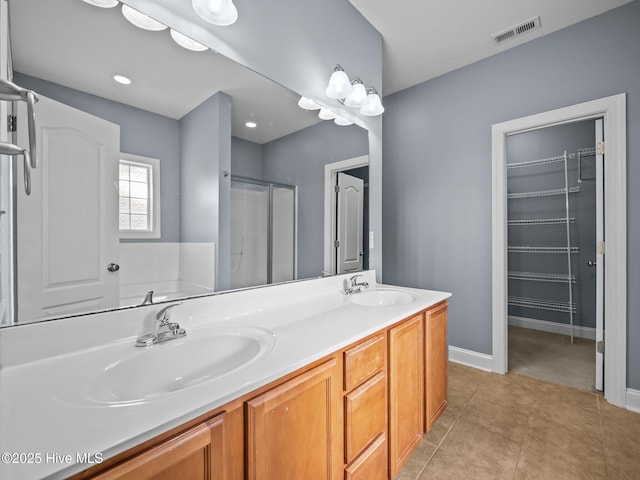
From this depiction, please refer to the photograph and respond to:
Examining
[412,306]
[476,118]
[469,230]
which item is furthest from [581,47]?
[412,306]

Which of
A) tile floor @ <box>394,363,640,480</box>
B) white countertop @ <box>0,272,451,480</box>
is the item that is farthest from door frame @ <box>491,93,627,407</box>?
white countertop @ <box>0,272,451,480</box>

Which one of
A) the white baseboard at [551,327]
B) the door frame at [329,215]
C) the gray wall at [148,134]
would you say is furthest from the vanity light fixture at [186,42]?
the white baseboard at [551,327]

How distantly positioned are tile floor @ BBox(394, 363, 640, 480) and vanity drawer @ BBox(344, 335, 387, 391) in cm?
68

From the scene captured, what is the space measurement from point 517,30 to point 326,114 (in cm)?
179

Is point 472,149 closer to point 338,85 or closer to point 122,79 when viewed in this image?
point 338,85

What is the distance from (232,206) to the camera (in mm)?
1371

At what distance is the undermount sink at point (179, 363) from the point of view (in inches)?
31.7

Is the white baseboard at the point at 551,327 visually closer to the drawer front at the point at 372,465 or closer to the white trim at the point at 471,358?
the white trim at the point at 471,358

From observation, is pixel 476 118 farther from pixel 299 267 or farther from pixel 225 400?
pixel 225 400

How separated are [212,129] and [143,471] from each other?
3.90ft

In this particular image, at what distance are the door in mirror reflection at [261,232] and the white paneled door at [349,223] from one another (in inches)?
18.3

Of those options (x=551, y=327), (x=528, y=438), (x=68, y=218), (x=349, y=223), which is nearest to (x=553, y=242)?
(x=551, y=327)

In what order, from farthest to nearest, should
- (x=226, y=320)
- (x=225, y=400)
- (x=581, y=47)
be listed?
(x=581, y=47)
(x=226, y=320)
(x=225, y=400)

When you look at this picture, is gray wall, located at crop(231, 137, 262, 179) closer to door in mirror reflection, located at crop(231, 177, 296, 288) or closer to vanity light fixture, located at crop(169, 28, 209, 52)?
door in mirror reflection, located at crop(231, 177, 296, 288)
